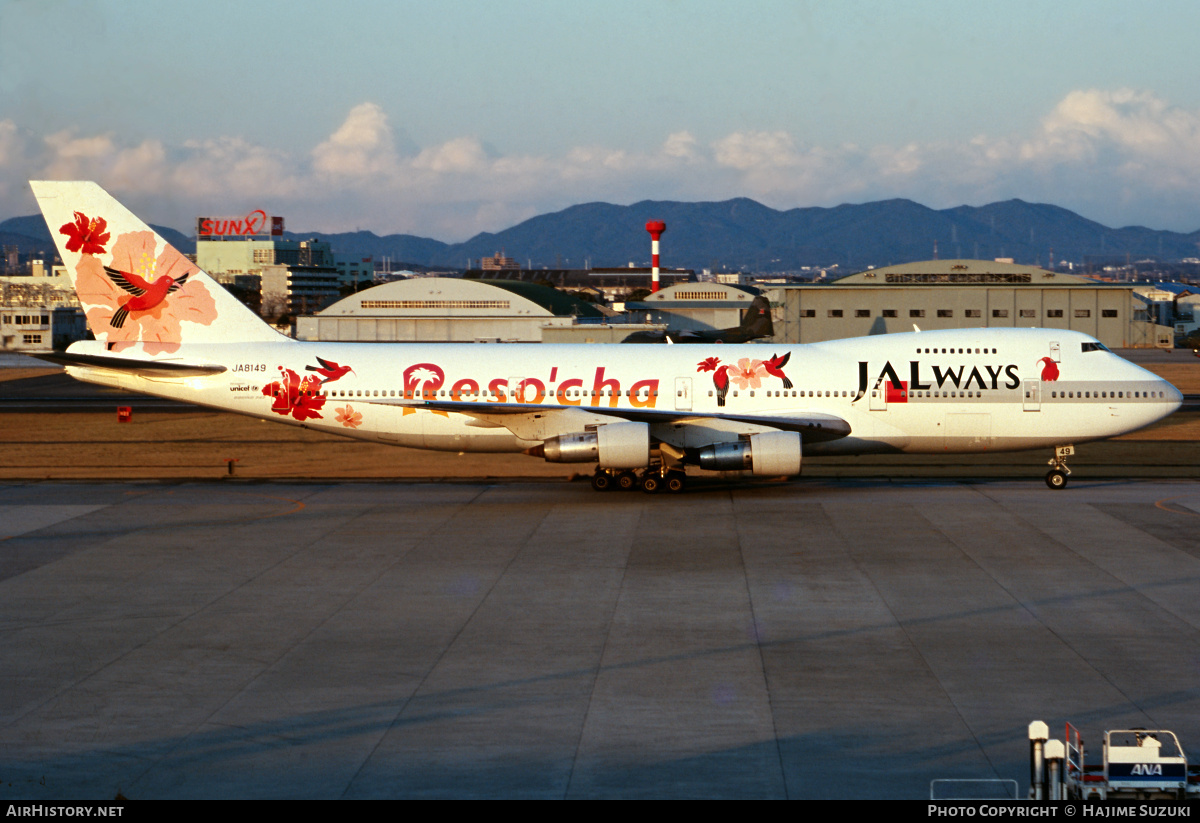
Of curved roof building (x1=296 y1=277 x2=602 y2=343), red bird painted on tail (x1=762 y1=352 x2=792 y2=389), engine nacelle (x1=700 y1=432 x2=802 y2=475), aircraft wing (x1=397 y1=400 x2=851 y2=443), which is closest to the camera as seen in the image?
engine nacelle (x1=700 y1=432 x2=802 y2=475)

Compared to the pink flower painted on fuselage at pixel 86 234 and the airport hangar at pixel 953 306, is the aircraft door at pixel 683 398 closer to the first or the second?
the pink flower painted on fuselage at pixel 86 234

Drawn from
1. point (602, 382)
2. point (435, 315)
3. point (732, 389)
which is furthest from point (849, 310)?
point (602, 382)

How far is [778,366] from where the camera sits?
35406 millimetres

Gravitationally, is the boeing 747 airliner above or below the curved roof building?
below

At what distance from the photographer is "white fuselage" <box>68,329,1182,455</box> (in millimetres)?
34812

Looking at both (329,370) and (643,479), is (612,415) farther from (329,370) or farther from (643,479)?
(329,370)

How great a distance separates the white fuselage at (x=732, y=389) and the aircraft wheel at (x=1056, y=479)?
0.99 meters

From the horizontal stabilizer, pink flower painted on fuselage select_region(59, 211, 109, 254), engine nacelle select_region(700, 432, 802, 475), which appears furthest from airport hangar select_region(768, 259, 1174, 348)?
pink flower painted on fuselage select_region(59, 211, 109, 254)

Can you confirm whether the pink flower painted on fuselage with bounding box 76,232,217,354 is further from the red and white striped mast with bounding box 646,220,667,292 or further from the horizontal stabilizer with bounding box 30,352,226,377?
the red and white striped mast with bounding box 646,220,667,292

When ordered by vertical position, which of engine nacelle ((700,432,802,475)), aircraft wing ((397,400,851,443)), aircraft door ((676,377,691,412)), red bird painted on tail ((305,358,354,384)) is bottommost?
engine nacelle ((700,432,802,475))

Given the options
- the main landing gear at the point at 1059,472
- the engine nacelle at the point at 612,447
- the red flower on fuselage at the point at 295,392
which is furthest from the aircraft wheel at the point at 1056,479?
the red flower on fuselage at the point at 295,392

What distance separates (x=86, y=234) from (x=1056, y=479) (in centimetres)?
3116

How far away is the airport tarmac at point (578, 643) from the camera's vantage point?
1402 centimetres

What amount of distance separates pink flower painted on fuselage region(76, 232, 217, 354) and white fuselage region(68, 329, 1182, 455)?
0.79 m
